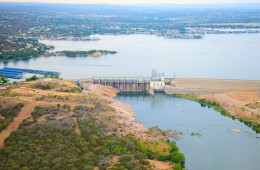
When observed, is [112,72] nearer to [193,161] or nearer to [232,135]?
[232,135]

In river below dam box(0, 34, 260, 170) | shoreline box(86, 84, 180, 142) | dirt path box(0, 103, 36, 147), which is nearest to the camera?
dirt path box(0, 103, 36, 147)

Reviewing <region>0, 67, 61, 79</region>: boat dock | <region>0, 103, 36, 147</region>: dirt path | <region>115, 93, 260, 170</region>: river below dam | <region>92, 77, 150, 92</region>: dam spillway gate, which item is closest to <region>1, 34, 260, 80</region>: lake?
<region>0, 67, 61, 79</region>: boat dock

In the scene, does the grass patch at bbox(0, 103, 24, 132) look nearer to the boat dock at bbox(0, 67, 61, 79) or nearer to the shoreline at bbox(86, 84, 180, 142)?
the shoreline at bbox(86, 84, 180, 142)

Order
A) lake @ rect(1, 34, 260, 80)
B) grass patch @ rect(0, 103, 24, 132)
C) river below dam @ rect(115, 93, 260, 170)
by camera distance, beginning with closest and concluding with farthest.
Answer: river below dam @ rect(115, 93, 260, 170), grass patch @ rect(0, 103, 24, 132), lake @ rect(1, 34, 260, 80)

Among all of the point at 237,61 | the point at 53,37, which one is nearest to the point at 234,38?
the point at 237,61

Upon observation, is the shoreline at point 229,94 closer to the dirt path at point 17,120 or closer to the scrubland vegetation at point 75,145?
the scrubland vegetation at point 75,145

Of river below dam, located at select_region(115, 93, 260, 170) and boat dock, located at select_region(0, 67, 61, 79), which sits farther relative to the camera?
boat dock, located at select_region(0, 67, 61, 79)

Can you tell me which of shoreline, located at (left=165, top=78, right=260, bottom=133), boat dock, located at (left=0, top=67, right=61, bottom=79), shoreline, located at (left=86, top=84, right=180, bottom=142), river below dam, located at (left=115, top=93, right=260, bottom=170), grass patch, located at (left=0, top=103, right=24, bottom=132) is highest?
grass patch, located at (left=0, top=103, right=24, bottom=132)
